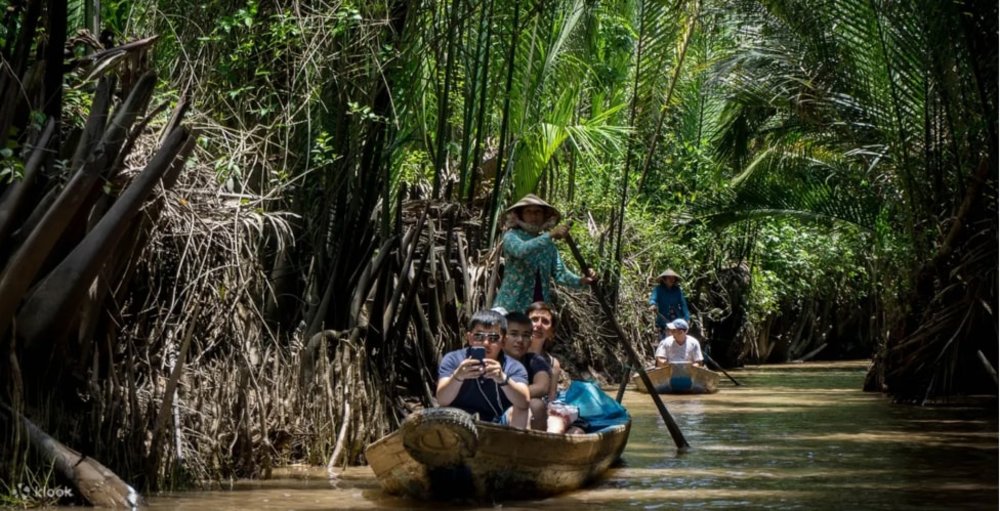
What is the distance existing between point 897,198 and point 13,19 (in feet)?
36.7

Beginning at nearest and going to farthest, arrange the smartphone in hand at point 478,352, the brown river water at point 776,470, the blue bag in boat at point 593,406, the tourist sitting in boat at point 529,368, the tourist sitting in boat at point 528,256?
the smartphone in hand at point 478,352 → the brown river water at point 776,470 → the tourist sitting in boat at point 529,368 → the blue bag in boat at point 593,406 → the tourist sitting in boat at point 528,256

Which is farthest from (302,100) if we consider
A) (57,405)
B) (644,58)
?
(644,58)

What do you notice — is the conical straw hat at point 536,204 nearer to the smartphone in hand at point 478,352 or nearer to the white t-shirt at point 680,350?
the smartphone in hand at point 478,352

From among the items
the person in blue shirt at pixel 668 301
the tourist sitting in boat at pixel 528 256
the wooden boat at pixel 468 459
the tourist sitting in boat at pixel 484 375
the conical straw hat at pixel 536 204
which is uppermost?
the conical straw hat at pixel 536 204

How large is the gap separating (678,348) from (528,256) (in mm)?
8692

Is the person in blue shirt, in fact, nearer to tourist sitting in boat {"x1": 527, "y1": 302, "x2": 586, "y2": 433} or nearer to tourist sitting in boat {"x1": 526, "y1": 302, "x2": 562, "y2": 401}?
tourist sitting in boat {"x1": 527, "y1": 302, "x2": 586, "y2": 433}

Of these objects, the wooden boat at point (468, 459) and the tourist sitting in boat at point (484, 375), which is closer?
the wooden boat at point (468, 459)

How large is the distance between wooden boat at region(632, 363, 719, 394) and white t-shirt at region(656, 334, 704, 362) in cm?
20

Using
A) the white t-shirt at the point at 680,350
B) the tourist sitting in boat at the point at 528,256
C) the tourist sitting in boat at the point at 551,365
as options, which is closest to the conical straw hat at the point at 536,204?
the tourist sitting in boat at the point at 528,256

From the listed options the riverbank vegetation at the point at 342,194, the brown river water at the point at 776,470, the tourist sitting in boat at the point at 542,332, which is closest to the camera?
the riverbank vegetation at the point at 342,194

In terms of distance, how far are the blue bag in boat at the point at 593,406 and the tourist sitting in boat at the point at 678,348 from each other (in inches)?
319

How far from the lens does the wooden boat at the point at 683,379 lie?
60.6 ft

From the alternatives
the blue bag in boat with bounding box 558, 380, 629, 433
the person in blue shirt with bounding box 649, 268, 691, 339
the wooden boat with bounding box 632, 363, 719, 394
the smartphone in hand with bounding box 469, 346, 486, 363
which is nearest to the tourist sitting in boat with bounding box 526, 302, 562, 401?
the blue bag in boat with bounding box 558, 380, 629, 433

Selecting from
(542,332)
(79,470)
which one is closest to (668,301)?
(542,332)
